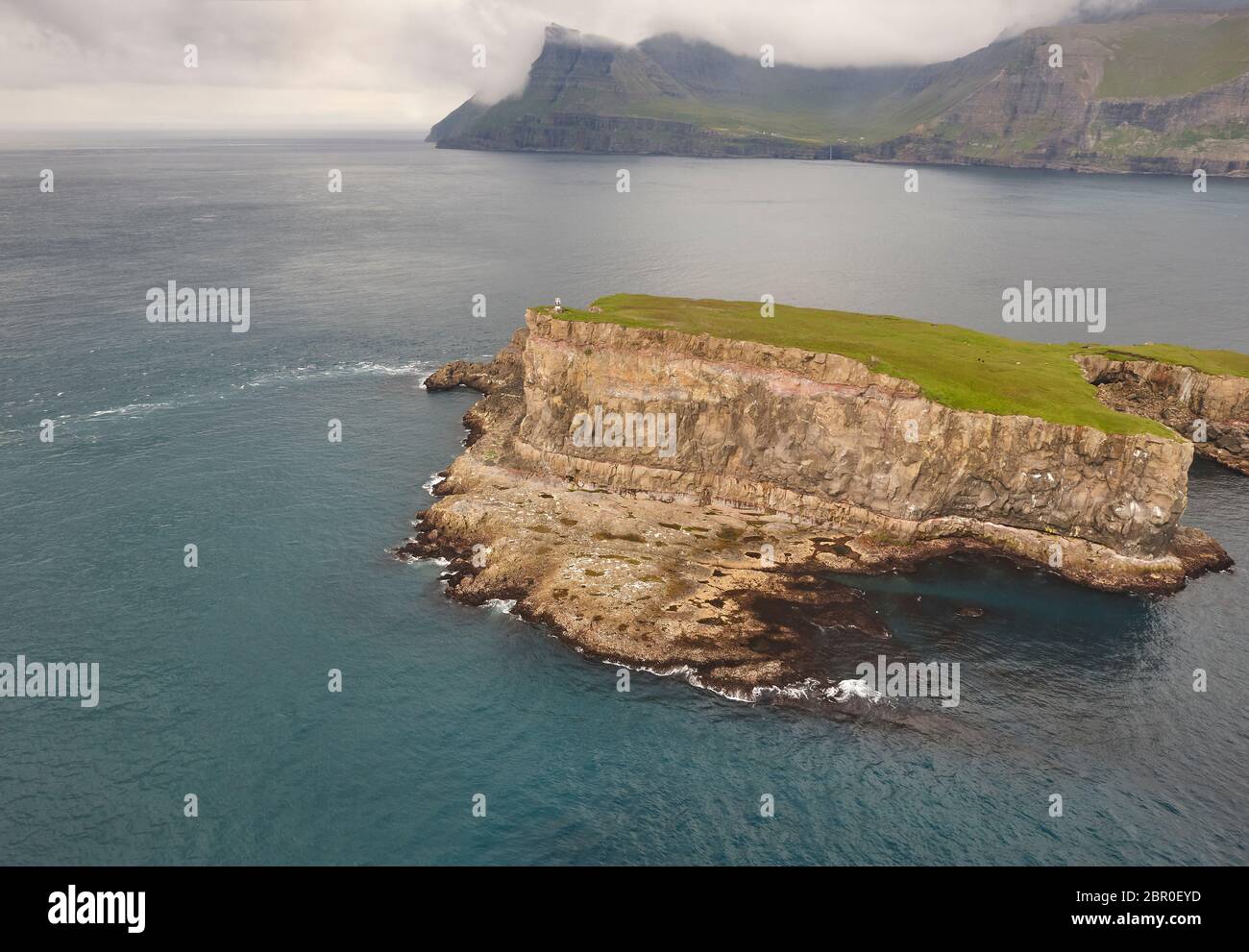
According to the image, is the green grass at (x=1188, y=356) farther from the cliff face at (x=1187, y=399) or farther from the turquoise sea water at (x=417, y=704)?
the turquoise sea water at (x=417, y=704)

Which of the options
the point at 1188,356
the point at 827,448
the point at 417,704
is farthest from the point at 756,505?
the point at 1188,356

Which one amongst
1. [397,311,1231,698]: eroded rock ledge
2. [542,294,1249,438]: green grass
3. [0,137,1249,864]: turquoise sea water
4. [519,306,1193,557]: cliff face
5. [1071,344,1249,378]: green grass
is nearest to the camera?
[0,137,1249,864]: turquoise sea water

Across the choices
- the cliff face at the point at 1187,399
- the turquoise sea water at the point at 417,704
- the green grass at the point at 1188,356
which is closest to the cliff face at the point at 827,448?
the turquoise sea water at the point at 417,704

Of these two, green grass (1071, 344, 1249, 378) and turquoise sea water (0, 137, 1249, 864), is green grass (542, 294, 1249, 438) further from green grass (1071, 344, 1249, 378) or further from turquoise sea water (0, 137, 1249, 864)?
turquoise sea water (0, 137, 1249, 864)

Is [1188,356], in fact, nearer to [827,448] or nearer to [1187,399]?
[1187,399]

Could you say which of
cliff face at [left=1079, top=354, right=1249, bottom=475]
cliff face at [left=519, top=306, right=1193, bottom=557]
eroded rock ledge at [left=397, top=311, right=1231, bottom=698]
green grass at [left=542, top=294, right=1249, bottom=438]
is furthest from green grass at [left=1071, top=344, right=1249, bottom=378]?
cliff face at [left=519, top=306, right=1193, bottom=557]
